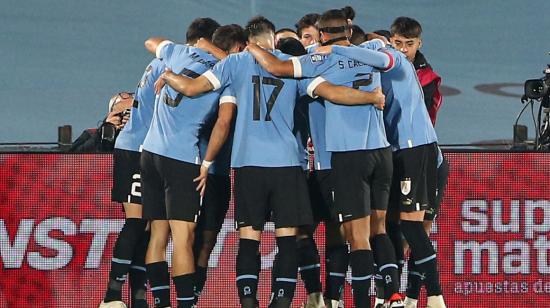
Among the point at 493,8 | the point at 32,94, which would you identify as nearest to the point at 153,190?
the point at 32,94

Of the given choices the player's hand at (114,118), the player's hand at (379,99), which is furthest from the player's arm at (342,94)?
the player's hand at (114,118)

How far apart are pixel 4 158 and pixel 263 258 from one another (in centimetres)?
225

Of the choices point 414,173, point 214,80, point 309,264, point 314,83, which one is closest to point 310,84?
point 314,83

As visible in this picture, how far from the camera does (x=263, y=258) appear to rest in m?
10.1

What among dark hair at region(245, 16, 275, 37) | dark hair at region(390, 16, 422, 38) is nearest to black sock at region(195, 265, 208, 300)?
dark hair at region(245, 16, 275, 37)

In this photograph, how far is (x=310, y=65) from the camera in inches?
327

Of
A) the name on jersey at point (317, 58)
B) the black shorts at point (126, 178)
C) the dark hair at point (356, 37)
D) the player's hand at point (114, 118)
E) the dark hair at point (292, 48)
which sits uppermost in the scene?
the dark hair at point (356, 37)

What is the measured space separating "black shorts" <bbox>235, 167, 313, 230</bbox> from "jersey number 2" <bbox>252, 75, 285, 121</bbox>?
360mm

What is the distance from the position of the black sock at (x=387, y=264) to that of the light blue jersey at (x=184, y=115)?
139 centimetres

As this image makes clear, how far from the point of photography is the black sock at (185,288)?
852 cm

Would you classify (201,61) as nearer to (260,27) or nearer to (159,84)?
(159,84)

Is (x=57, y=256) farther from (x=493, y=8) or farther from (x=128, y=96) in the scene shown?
(x=493, y=8)

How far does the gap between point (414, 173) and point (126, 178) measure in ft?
6.99

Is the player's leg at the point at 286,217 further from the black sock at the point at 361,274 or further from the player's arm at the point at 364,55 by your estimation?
the player's arm at the point at 364,55
